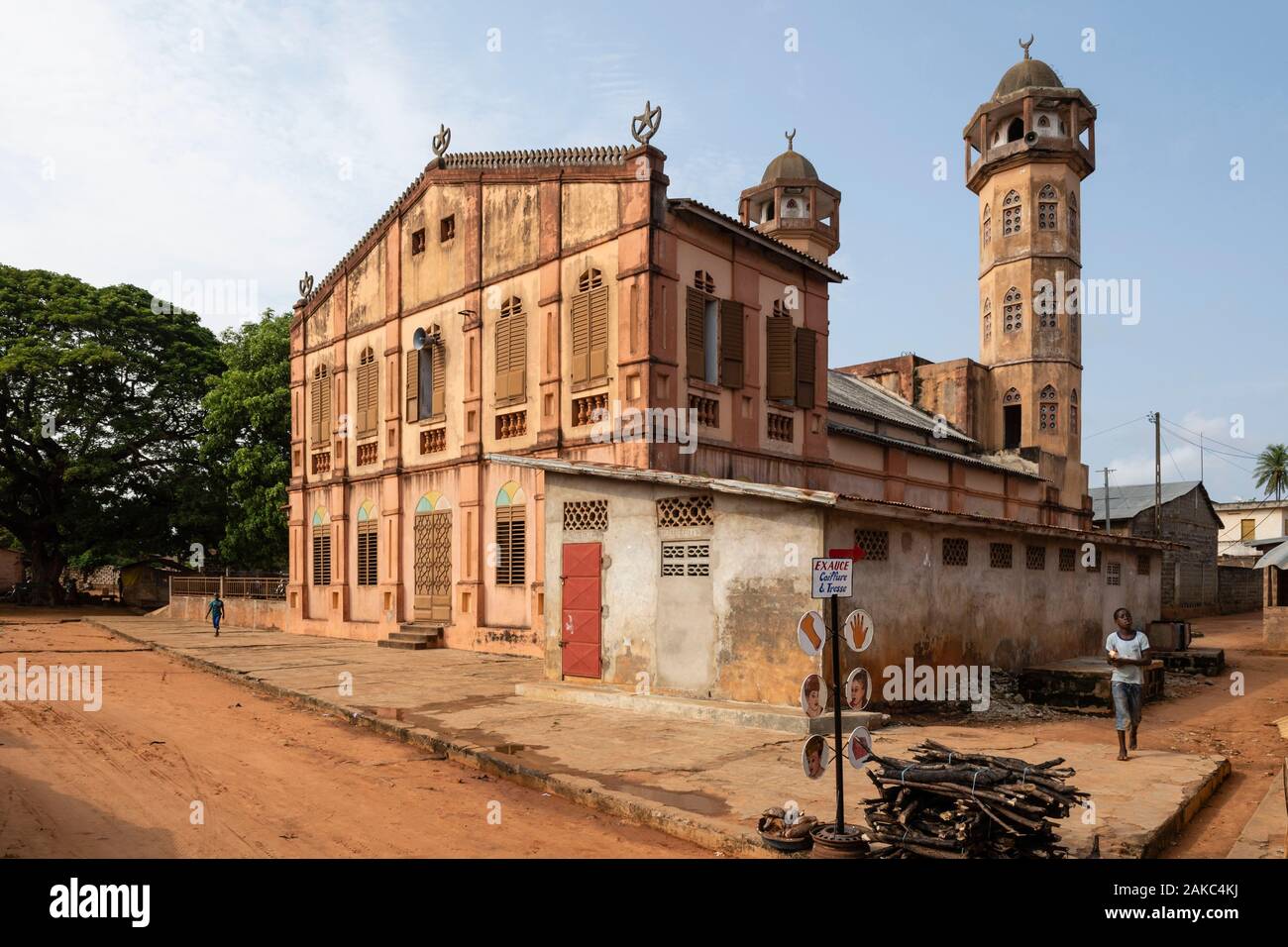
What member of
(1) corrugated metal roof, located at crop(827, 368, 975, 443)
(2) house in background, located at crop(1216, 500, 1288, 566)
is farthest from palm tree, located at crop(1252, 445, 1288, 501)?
(1) corrugated metal roof, located at crop(827, 368, 975, 443)

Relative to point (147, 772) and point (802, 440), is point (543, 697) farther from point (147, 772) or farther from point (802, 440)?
point (802, 440)

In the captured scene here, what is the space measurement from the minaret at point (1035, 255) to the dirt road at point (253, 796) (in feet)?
91.7

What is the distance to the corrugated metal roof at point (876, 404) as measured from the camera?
25.0 metres

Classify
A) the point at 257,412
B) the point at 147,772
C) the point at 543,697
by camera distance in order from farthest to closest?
the point at 257,412 → the point at 543,697 → the point at 147,772

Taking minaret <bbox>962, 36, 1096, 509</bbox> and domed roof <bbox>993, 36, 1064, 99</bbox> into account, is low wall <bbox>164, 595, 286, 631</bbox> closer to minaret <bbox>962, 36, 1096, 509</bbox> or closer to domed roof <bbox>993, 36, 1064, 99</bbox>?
minaret <bbox>962, 36, 1096, 509</bbox>

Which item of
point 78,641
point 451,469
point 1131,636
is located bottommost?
point 78,641

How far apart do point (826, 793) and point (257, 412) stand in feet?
102

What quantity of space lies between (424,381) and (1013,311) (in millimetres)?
22366

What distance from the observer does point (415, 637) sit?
21.7 metres

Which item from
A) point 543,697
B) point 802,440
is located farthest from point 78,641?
point 802,440

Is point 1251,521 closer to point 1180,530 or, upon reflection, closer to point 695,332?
point 1180,530

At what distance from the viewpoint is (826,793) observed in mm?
7805

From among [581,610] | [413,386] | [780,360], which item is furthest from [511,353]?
[581,610]

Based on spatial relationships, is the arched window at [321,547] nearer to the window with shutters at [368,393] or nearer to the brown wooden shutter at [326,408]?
the brown wooden shutter at [326,408]
